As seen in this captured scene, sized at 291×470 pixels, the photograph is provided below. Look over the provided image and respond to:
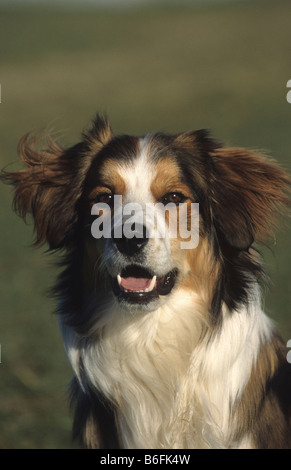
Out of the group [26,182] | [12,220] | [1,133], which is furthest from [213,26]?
[26,182]

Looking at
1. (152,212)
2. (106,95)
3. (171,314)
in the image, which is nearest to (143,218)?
(152,212)

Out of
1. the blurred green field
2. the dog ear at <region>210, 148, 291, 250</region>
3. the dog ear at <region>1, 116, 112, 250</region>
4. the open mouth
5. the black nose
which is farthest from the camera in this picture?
the blurred green field

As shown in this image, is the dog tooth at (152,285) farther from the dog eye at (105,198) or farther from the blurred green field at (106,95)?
the blurred green field at (106,95)

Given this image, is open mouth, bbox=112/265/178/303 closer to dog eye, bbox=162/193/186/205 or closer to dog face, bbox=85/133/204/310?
dog face, bbox=85/133/204/310

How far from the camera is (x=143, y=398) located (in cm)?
437

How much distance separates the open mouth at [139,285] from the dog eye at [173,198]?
39cm

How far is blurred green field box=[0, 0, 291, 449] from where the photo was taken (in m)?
7.11

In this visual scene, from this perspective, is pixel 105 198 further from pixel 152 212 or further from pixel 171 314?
pixel 171 314

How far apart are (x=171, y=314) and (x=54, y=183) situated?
44.3 inches

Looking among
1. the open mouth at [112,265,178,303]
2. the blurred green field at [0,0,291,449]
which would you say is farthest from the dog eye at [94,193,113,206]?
the blurred green field at [0,0,291,449]

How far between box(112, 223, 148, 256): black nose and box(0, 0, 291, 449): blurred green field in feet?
4.83

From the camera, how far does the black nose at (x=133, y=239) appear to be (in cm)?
391

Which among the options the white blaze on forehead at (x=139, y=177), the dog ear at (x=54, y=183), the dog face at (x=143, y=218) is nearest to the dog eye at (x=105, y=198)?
the dog face at (x=143, y=218)
